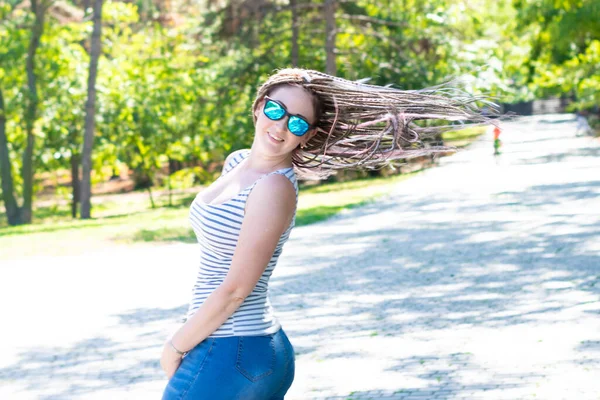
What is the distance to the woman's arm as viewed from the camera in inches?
110

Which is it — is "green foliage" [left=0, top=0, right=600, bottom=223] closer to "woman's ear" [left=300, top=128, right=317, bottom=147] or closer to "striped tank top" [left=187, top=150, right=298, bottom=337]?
"woman's ear" [left=300, top=128, right=317, bottom=147]

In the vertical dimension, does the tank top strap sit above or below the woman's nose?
below

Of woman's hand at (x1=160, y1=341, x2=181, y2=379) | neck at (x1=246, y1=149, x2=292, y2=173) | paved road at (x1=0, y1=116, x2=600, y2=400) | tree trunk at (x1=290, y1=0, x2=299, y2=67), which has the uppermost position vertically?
neck at (x1=246, y1=149, x2=292, y2=173)

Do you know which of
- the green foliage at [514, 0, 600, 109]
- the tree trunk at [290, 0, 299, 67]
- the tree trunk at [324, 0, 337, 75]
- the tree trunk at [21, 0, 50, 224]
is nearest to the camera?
the green foliage at [514, 0, 600, 109]

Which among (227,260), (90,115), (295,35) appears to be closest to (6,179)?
(90,115)

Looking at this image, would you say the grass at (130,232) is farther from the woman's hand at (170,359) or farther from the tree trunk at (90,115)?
the woman's hand at (170,359)

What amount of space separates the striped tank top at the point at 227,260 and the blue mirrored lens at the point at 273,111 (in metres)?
0.17

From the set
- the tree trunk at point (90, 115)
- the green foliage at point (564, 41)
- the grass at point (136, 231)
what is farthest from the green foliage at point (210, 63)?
the grass at point (136, 231)

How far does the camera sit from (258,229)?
278 centimetres

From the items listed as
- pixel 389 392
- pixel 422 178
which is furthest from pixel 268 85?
pixel 422 178

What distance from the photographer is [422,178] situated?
27.2 m

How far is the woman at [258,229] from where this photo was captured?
9.27 ft

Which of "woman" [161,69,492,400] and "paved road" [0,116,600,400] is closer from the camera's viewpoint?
"woman" [161,69,492,400]

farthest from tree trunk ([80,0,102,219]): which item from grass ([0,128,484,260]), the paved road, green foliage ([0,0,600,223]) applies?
the paved road
